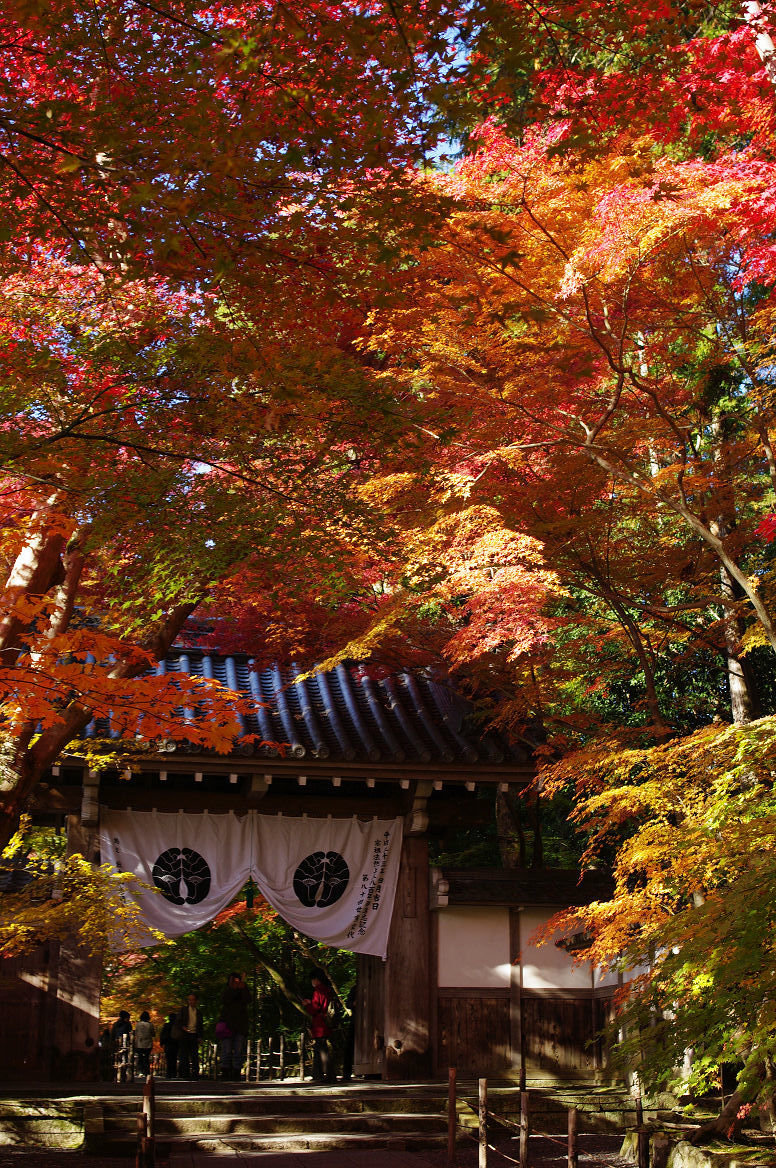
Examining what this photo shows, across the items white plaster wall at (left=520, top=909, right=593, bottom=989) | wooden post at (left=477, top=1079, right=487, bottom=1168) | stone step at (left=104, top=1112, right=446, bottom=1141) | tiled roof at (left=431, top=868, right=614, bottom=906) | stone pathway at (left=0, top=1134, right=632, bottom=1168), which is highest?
tiled roof at (left=431, top=868, right=614, bottom=906)

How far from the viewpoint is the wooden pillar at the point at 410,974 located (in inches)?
449

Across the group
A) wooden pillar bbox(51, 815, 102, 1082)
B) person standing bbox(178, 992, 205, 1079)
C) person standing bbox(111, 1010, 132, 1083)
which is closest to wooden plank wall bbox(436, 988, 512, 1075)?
wooden pillar bbox(51, 815, 102, 1082)

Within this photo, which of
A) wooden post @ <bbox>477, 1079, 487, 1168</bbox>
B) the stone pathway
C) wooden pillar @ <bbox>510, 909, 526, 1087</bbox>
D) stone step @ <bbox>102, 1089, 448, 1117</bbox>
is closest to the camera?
wooden post @ <bbox>477, 1079, 487, 1168</bbox>

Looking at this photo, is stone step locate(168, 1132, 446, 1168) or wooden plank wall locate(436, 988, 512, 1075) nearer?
stone step locate(168, 1132, 446, 1168)

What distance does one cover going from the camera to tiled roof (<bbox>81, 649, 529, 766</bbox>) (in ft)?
38.0

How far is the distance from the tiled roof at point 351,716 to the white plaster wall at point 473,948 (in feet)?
6.25

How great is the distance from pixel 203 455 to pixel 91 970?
22.3 ft

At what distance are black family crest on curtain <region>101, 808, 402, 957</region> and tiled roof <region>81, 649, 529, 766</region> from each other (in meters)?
1.09

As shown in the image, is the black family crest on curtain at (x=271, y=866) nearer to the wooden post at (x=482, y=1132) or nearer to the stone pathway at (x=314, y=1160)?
the stone pathway at (x=314, y=1160)

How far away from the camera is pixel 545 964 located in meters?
12.1

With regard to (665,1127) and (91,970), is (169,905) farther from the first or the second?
(665,1127)

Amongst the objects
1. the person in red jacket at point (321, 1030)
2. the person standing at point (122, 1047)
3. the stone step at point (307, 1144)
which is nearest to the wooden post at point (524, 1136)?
the stone step at point (307, 1144)

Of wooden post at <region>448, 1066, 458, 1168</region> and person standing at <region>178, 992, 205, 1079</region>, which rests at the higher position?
wooden post at <region>448, 1066, 458, 1168</region>

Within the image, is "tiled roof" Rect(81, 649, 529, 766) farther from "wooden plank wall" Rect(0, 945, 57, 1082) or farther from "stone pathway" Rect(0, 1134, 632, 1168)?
"stone pathway" Rect(0, 1134, 632, 1168)
